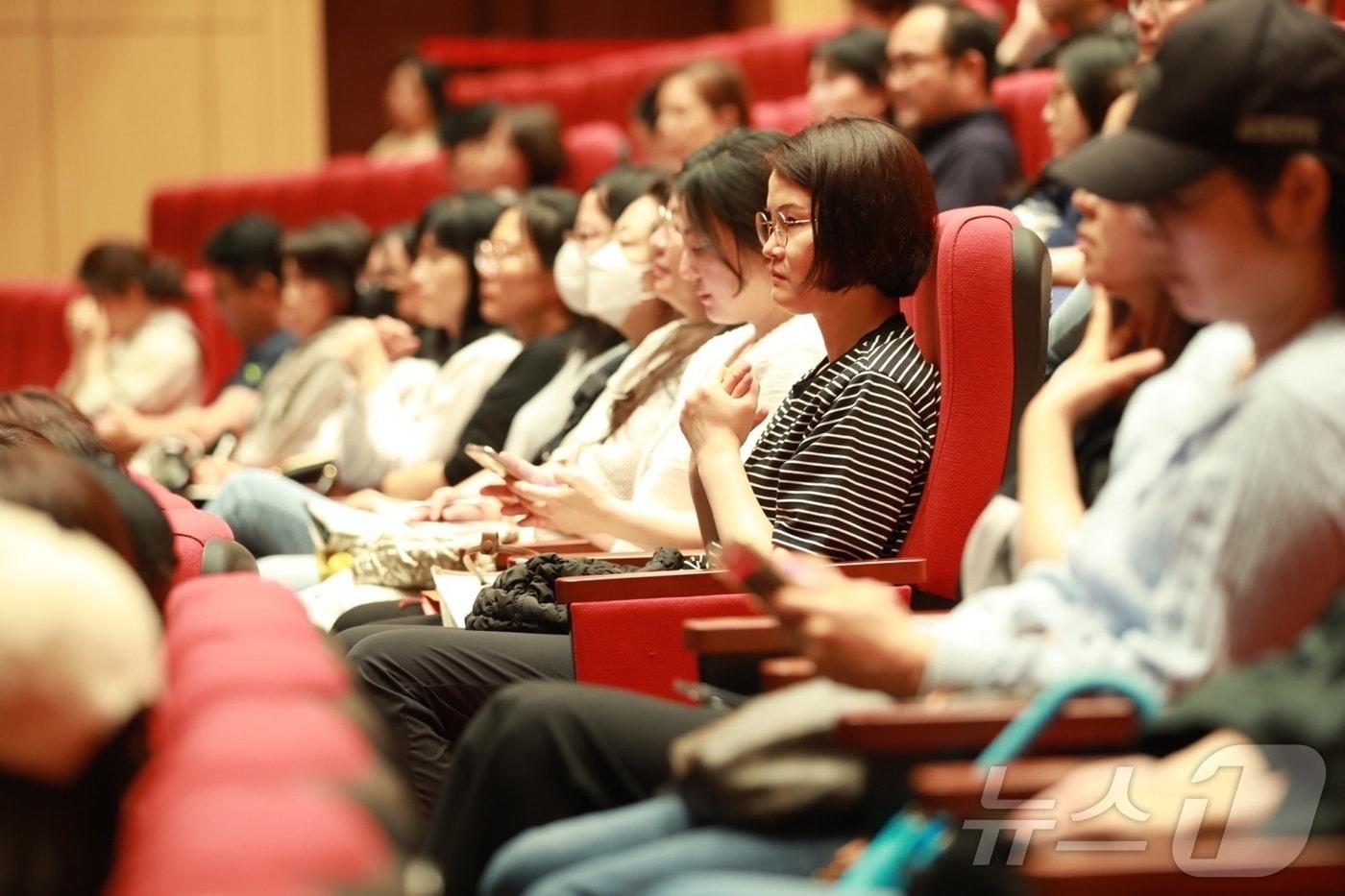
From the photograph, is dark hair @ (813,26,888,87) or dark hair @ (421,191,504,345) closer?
dark hair @ (421,191,504,345)

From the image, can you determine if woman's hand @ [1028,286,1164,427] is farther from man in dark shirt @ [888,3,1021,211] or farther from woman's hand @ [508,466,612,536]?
man in dark shirt @ [888,3,1021,211]

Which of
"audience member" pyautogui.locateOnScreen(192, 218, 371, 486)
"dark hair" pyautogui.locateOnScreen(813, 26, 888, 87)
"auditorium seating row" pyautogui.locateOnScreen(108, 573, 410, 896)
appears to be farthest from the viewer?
"audience member" pyautogui.locateOnScreen(192, 218, 371, 486)

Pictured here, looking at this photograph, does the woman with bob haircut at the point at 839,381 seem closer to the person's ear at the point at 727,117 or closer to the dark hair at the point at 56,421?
the dark hair at the point at 56,421

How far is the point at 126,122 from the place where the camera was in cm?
757

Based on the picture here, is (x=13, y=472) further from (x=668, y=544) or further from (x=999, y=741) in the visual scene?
(x=668, y=544)

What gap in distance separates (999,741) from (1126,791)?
0.28 feet

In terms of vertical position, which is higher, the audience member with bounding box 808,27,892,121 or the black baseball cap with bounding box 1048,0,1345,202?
the black baseball cap with bounding box 1048,0,1345,202

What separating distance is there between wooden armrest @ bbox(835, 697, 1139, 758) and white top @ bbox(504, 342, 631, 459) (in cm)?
196

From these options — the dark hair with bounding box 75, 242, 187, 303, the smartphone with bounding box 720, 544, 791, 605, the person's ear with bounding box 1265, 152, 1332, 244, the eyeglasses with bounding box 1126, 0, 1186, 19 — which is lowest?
the dark hair with bounding box 75, 242, 187, 303

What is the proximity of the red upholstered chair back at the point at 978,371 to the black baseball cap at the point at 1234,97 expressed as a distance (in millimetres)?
669

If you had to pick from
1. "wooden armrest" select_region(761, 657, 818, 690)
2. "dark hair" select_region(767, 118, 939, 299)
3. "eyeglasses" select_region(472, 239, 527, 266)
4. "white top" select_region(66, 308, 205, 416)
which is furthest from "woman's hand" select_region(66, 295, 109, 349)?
"wooden armrest" select_region(761, 657, 818, 690)

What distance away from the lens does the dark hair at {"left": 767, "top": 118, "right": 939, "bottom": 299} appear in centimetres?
202

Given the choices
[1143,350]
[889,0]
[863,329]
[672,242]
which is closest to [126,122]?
[889,0]

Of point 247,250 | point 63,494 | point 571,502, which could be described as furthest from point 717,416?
point 247,250
